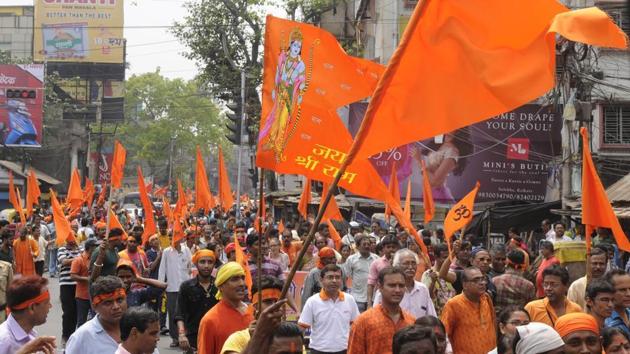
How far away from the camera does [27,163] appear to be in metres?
57.3

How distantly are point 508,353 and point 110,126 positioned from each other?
77.5 meters

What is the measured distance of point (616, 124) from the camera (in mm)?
23016

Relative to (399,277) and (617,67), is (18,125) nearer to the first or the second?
(617,67)

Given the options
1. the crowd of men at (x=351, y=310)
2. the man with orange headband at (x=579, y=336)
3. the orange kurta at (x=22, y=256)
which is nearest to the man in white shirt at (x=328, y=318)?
the crowd of men at (x=351, y=310)

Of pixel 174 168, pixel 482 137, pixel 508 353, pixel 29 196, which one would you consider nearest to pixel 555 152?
pixel 482 137

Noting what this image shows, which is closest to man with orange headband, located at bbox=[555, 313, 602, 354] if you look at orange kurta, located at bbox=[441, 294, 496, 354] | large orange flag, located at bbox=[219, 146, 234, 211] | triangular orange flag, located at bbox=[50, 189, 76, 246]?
orange kurta, located at bbox=[441, 294, 496, 354]

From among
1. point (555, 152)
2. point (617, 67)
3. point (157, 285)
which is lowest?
point (157, 285)

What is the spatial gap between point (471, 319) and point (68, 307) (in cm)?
663

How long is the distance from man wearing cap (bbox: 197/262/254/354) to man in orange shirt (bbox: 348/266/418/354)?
2.29 feet

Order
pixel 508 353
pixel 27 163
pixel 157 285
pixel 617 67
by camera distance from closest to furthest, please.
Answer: pixel 508 353 < pixel 157 285 < pixel 617 67 < pixel 27 163

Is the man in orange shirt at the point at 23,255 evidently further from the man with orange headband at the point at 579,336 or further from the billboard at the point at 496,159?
the man with orange headband at the point at 579,336

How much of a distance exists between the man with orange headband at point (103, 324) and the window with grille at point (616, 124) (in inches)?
730

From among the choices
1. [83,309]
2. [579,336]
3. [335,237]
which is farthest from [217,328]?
[335,237]

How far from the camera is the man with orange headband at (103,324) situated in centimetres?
587
